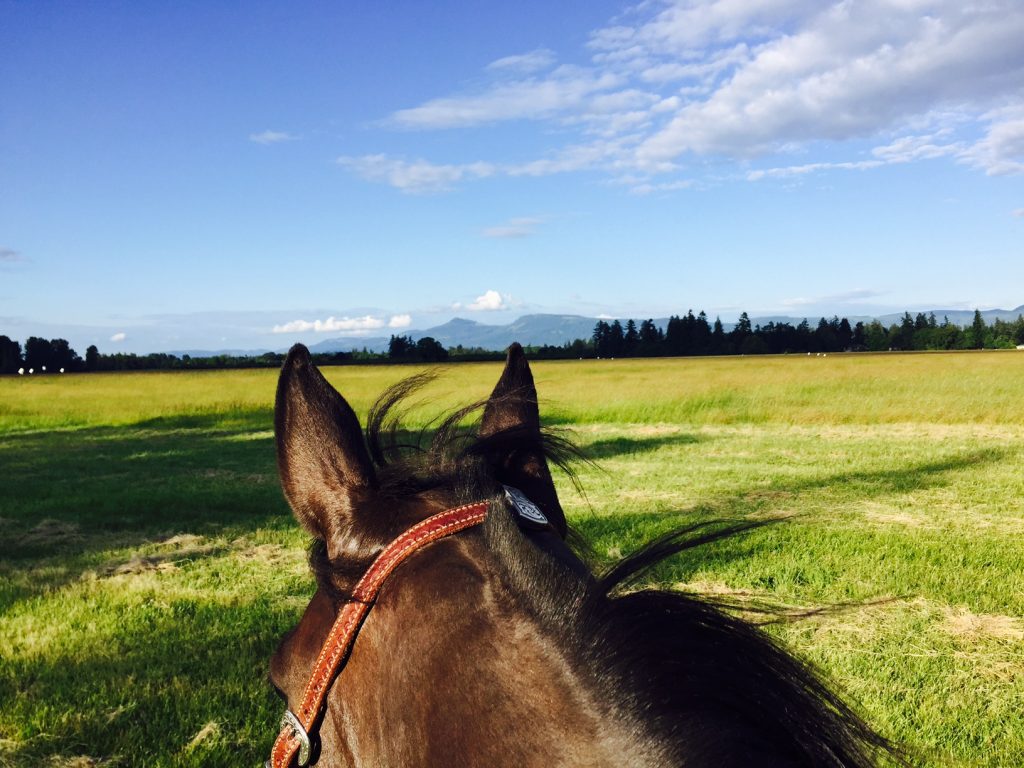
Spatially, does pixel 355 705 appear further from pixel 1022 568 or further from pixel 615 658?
pixel 1022 568

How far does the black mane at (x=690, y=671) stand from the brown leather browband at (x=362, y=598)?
2.9 inches

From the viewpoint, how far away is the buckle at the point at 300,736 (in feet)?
3.41

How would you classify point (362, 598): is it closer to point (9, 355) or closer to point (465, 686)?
point (465, 686)

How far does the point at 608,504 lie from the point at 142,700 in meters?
5.74

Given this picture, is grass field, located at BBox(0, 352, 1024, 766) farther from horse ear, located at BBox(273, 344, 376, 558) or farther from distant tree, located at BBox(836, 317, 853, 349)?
distant tree, located at BBox(836, 317, 853, 349)

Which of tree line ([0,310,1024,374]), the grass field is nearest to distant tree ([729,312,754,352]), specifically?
tree line ([0,310,1024,374])

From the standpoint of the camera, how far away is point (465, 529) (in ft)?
3.30

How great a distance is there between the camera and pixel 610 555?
611 cm

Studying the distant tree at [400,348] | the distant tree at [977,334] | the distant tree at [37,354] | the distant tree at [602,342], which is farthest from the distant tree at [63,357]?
the distant tree at [977,334]

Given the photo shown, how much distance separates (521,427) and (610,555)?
503 centimetres

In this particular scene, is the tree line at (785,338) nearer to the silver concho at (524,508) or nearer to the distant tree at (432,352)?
the distant tree at (432,352)

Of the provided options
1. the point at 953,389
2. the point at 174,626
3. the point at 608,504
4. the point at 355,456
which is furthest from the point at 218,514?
the point at 953,389

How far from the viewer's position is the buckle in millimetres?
1039

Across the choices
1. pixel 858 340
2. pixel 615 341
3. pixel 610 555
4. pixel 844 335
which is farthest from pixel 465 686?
pixel 858 340
